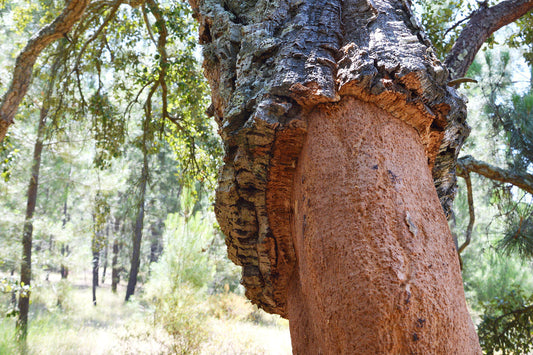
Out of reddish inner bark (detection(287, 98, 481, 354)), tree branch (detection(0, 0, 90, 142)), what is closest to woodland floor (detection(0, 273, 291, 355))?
tree branch (detection(0, 0, 90, 142))

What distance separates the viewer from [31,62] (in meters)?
2.91

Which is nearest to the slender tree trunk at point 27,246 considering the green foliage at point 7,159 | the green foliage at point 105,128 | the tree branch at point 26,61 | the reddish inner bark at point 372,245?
the green foliage at point 105,128

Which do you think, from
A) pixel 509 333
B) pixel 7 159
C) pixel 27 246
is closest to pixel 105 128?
pixel 7 159

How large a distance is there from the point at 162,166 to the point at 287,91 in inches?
620

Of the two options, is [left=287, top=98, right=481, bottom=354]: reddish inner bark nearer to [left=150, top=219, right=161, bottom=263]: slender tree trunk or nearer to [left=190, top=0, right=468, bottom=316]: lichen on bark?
[left=190, top=0, right=468, bottom=316]: lichen on bark

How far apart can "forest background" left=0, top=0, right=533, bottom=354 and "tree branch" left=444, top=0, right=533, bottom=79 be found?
476 mm

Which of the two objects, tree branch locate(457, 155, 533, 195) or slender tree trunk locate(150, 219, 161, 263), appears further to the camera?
slender tree trunk locate(150, 219, 161, 263)

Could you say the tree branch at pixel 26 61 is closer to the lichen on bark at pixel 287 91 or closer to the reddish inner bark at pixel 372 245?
the lichen on bark at pixel 287 91

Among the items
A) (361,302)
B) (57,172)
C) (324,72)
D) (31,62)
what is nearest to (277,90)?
(324,72)

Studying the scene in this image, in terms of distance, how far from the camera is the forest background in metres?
4.04

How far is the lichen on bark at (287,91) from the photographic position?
1.11 m

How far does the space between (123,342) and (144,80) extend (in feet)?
18.7

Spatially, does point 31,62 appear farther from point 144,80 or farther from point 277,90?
point 277,90

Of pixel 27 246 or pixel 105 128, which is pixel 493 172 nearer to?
pixel 105 128
